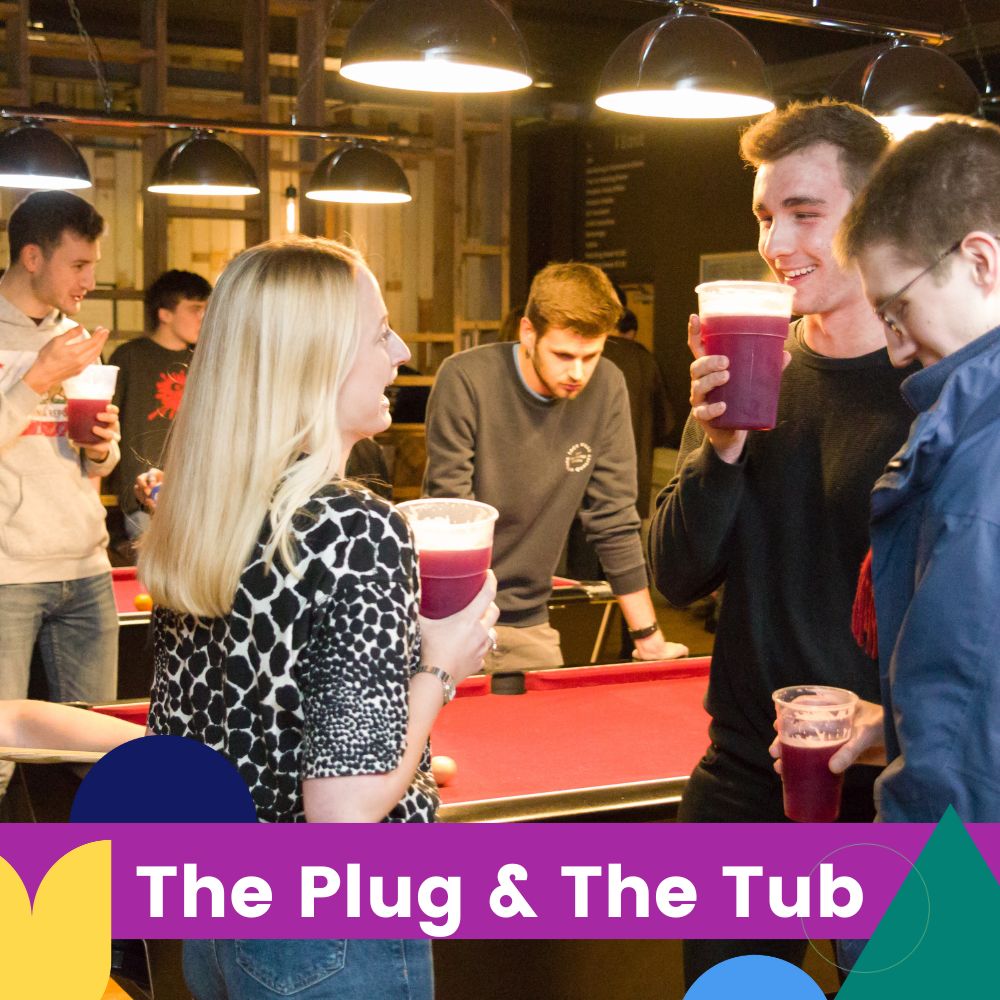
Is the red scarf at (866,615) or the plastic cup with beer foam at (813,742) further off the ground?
the red scarf at (866,615)

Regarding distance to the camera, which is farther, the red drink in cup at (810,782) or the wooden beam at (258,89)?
the wooden beam at (258,89)

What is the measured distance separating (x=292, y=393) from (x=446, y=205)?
6.81m

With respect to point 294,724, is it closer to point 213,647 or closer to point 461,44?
point 213,647

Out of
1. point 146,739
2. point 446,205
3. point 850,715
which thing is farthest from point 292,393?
point 446,205

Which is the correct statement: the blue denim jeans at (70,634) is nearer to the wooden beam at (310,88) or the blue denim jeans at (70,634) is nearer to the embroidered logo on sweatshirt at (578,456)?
the embroidered logo on sweatshirt at (578,456)

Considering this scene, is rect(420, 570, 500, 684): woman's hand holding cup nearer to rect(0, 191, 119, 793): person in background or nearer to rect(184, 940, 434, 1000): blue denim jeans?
rect(184, 940, 434, 1000): blue denim jeans

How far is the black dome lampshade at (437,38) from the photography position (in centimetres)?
252

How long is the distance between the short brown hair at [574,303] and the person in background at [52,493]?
4.13ft

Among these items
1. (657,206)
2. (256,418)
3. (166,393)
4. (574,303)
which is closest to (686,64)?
(574,303)

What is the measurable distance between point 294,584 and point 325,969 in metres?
0.48

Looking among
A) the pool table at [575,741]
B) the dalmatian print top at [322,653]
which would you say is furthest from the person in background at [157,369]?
the dalmatian print top at [322,653]

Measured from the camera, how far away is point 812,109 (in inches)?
88.5

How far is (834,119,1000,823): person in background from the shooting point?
1.46 metres

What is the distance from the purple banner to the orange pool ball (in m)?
0.52
